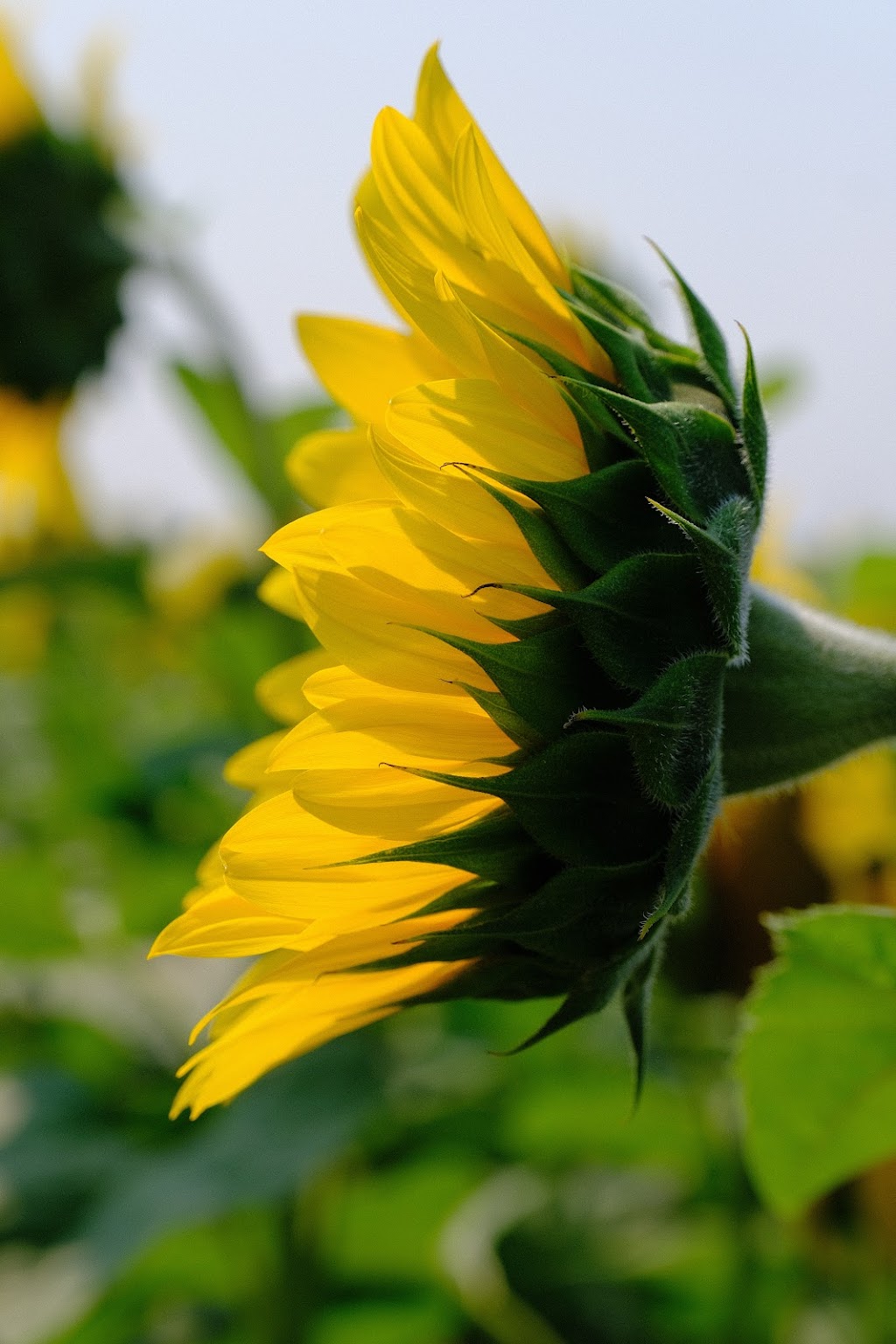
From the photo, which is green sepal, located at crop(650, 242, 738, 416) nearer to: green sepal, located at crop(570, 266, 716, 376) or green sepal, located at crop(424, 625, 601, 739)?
green sepal, located at crop(570, 266, 716, 376)

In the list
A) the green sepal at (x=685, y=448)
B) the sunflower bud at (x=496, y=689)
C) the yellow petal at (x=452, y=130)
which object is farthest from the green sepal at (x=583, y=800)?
the yellow petal at (x=452, y=130)

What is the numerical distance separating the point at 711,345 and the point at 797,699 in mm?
171

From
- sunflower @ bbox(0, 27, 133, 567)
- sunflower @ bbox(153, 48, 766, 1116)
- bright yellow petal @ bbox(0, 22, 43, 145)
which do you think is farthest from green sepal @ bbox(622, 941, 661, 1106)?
bright yellow petal @ bbox(0, 22, 43, 145)

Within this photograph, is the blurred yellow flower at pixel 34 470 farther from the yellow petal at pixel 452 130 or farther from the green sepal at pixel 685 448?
the green sepal at pixel 685 448

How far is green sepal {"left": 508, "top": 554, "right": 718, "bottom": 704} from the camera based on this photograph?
586 mm

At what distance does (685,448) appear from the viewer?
2.02ft

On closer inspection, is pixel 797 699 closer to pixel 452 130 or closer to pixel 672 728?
pixel 672 728

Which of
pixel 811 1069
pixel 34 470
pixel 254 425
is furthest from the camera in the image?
pixel 34 470

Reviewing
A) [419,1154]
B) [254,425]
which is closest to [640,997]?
[419,1154]

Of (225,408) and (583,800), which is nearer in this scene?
(583,800)

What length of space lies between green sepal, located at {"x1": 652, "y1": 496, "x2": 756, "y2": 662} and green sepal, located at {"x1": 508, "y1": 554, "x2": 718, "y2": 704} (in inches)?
0.4

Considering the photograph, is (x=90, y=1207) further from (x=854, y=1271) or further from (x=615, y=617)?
(x=615, y=617)

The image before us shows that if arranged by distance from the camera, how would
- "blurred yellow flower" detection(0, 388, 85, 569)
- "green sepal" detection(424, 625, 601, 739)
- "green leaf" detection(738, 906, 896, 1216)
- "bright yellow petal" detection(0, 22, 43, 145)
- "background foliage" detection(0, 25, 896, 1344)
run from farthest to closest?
"blurred yellow flower" detection(0, 388, 85, 569), "bright yellow petal" detection(0, 22, 43, 145), "background foliage" detection(0, 25, 896, 1344), "green leaf" detection(738, 906, 896, 1216), "green sepal" detection(424, 625, 601, 739)

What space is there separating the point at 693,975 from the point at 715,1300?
321mm
